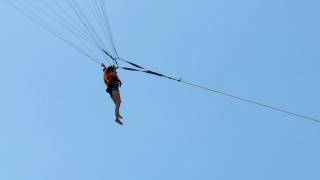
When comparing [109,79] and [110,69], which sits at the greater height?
[110,69]

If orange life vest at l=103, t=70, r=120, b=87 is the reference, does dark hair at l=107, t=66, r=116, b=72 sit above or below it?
above

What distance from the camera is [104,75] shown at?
2308 centimetres

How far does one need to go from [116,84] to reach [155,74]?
67.7 inches

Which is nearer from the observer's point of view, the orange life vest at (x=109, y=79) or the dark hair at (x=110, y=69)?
the orange life vest at (x=109, y=79)

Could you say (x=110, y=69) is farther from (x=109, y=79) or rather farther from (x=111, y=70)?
(x=109, y=79)

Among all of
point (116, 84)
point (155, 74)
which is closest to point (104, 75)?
point (116, 84)

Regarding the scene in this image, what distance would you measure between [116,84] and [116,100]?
0.50 metres

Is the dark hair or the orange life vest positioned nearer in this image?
the orange life vest

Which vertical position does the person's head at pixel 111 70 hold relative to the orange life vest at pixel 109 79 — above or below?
above

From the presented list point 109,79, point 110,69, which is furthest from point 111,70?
point 109,79

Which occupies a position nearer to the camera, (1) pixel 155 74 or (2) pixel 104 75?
(1) pixel 155 74

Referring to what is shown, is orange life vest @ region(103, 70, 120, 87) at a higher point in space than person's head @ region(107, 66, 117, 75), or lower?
lower

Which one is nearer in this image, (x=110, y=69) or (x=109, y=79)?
(x=109, y=79)

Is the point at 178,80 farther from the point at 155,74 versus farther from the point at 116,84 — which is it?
the point at 116,84
